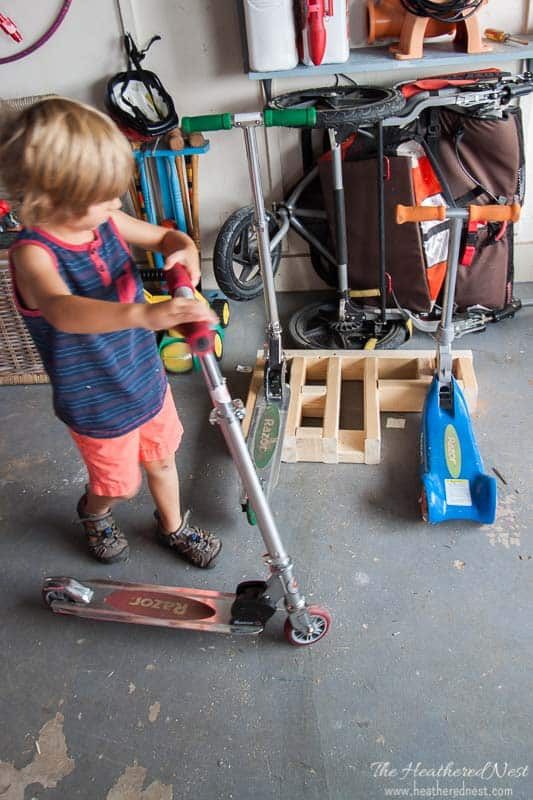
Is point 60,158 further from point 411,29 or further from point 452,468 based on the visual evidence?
point 411,29

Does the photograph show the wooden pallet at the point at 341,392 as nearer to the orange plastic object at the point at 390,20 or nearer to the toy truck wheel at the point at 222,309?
the toy truck wheel at the point at 222,309

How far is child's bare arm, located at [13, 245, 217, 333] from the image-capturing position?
3.15 ft

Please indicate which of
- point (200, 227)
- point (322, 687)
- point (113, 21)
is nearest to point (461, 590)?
point (322, 687)

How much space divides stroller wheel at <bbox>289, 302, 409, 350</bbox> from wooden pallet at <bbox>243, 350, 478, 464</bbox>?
164 mm

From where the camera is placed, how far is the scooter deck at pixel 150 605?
150 cm

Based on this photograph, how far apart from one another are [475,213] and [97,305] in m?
1.08

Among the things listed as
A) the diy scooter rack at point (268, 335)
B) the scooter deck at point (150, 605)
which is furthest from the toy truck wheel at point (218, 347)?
the scooter deck at point (150, 605)

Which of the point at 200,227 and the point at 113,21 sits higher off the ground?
the point at 113,21

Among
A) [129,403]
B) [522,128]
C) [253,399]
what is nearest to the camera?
[129,403]

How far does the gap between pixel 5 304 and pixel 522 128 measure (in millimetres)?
2135

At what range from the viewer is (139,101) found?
252cm

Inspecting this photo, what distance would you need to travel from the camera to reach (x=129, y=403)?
1.37 meters

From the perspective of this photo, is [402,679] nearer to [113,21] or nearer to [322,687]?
[322,687]

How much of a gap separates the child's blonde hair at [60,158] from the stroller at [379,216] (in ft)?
3.81
